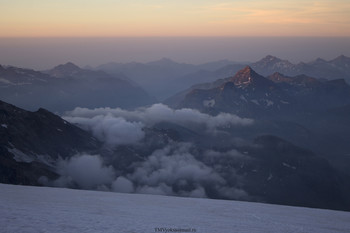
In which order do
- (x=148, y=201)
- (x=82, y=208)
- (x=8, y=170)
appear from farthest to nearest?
(x=8, y=170)
(x=148, y=201)
(x=82, y=208)

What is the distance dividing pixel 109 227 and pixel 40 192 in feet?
41.2

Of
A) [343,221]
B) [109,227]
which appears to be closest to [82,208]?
[109,227]

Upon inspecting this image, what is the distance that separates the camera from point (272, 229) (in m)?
20.7

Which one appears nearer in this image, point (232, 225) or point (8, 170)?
point (232, 225)

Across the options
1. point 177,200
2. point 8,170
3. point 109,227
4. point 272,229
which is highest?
point 109,227

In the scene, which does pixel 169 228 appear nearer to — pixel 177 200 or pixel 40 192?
pixel 177 200

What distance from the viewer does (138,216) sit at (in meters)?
21.7

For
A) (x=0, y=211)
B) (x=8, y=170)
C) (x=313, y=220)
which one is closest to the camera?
(x=0, y=211)

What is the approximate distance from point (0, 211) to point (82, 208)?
16.9 feet

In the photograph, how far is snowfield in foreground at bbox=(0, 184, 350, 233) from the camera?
1859 centimetres

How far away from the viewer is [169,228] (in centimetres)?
1952

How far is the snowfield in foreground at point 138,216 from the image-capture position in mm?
18594

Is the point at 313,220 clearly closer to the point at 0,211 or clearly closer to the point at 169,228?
the point at 169,228

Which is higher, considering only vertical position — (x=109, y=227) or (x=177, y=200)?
(x=109, y=227)
